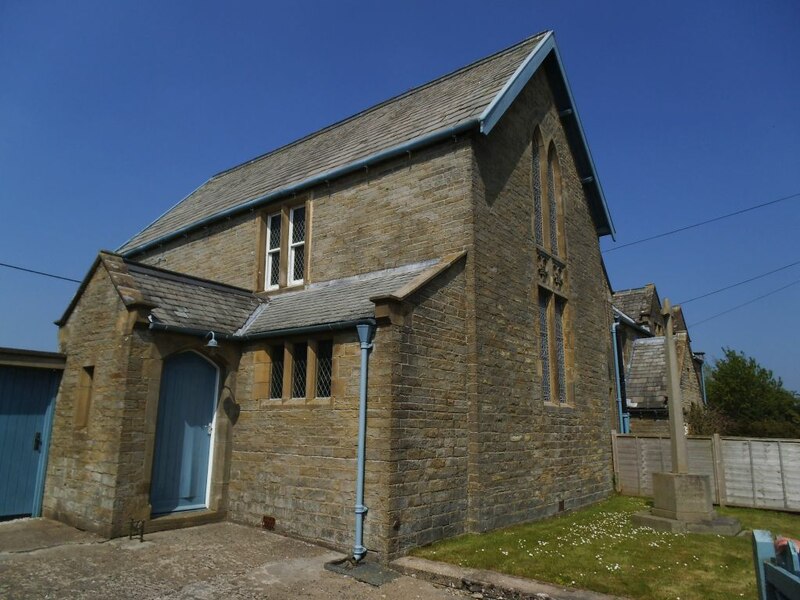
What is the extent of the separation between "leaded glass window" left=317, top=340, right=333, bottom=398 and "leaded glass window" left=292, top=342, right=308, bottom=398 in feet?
1.42

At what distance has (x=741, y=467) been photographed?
14766mm

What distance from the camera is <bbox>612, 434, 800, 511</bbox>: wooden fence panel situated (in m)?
14.2

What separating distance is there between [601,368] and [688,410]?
307 inches

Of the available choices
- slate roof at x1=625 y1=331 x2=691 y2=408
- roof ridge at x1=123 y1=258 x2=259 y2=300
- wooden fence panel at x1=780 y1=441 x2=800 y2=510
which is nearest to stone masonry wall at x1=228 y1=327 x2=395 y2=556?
roof ridge at x1=123 y1=258 x2=259 y2=300

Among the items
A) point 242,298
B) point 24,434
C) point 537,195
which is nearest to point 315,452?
point 242,298

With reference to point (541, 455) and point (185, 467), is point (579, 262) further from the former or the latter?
point (185, 467)

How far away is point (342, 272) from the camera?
12984 millimetres

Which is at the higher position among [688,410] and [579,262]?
[579,262]

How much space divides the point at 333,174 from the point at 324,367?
518cm

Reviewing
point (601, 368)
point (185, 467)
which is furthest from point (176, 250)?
point (601, 368)

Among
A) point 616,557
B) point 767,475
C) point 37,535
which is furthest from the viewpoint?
point 767,475

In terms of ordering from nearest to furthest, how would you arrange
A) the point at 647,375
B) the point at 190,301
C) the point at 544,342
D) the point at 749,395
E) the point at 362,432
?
the point at 362,432, the point at 190,301, the point at 544,342, the point at 647,375, the point at 749,395

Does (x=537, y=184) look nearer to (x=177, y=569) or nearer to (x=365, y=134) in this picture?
(x=365, y=134)

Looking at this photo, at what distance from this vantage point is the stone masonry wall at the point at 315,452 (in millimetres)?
8891
